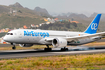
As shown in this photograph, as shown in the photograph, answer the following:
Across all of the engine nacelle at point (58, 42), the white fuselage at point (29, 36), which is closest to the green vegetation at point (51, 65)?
the white fuselage at point (29, 36)

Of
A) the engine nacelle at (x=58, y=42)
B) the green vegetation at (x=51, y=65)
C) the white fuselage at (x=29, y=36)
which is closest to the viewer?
the green vegetation at (x=51, y=65)

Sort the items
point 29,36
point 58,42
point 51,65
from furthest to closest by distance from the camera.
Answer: point 58,42 → point 29,36 → point 51,65

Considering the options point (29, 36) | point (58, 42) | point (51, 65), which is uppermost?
point (29, 36)

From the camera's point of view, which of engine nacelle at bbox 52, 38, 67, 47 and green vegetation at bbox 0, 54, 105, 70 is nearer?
green vegetation at bbox 0, 54, 105, 70

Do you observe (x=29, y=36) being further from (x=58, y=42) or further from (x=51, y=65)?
(x=51, y=65)

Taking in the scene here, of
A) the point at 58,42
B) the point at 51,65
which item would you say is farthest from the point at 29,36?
the point at 51,65

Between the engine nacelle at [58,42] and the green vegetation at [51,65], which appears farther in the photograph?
the engine nacelle at [58,42]

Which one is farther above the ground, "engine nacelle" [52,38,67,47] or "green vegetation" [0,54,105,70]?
"engine nacelle" [52,38,67,47]

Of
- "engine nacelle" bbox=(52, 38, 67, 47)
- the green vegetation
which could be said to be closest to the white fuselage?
"engine nacelle" bbox=(52, 38, 67, 47)

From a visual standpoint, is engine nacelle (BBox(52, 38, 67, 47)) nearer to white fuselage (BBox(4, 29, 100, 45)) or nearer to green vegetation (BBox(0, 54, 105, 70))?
white fuselage (BBox(4, 29, 100, 45))

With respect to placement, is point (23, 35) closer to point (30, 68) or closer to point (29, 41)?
point (29, 41)

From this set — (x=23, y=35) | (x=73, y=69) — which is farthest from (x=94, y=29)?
(x=73, y=69)

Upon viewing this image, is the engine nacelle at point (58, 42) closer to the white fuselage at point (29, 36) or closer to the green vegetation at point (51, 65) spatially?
the white fuselage at point (29, 36)

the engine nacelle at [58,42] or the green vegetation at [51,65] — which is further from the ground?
the engine nacelle at [58,42]
